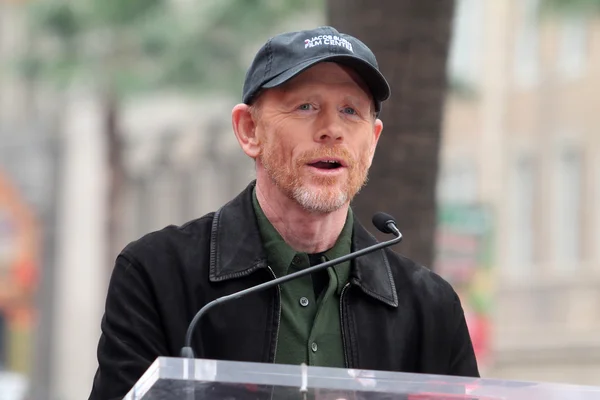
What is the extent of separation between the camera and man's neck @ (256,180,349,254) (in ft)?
12.5

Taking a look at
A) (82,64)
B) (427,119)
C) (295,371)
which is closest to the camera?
(295,371)

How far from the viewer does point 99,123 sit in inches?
1523

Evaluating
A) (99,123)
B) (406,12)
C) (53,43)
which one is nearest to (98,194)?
(99,123)

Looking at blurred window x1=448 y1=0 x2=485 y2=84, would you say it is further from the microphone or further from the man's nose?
the microphone

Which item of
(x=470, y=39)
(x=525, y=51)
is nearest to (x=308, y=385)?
(x=525, y=51)

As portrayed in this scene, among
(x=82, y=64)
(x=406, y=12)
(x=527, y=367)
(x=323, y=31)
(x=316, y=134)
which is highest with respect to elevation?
(x=82, y=64)

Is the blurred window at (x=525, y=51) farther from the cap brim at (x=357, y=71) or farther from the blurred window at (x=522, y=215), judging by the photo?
the cap brim at (x=357, y=71)

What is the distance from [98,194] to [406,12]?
106 ft

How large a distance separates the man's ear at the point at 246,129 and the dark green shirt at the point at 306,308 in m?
0.19

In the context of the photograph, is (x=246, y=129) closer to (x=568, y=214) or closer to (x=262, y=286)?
(x=262, y=286)

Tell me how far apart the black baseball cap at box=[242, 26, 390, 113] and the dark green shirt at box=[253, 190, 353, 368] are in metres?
0.35

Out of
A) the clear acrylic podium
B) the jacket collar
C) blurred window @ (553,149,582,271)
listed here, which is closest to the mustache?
the jacket collar

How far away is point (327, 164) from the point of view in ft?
12.2

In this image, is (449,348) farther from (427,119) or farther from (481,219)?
(481,219)
